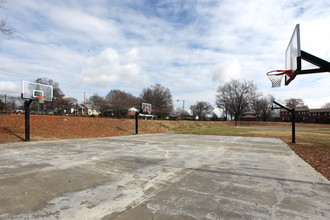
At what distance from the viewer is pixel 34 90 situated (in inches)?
544

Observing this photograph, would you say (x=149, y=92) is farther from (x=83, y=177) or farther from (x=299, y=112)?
(x=299, y=112)

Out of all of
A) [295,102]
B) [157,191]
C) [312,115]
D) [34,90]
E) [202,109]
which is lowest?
[157,191]

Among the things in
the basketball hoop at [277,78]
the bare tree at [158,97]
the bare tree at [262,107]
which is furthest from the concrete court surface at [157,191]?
the bare tree at [262,107]

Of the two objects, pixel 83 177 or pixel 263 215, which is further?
pixel 83 177

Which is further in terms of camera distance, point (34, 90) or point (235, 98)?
point (235, 98)

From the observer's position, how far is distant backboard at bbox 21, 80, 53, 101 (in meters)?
13.2

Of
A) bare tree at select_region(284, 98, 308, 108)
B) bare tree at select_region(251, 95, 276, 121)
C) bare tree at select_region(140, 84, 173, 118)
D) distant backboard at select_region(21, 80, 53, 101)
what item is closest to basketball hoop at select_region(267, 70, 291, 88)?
distant backboard at select_region(21, 80, 53, 101)

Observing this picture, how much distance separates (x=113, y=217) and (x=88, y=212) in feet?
1.64

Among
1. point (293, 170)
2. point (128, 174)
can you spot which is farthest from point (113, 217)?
point (293, 170)

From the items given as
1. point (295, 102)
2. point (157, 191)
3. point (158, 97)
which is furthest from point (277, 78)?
point (295, 102)

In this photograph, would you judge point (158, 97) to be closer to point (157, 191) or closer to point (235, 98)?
point (235, 98)

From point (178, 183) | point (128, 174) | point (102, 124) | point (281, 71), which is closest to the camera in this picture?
point (178, 183)

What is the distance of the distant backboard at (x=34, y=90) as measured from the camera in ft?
43.2

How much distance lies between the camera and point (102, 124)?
2327 cm
